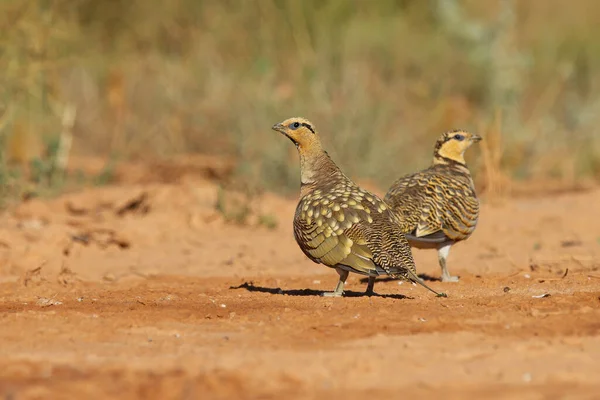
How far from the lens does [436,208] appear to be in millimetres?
10383

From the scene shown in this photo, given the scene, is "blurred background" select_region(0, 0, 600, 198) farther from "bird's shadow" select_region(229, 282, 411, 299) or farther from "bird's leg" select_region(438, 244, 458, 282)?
"bird's shadow" select_region(229, 282, 411, 299)

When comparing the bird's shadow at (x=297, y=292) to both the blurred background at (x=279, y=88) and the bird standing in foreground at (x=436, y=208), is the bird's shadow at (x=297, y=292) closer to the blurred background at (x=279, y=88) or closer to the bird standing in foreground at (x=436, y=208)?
the bird standing in foreground at (x=436, y=208)

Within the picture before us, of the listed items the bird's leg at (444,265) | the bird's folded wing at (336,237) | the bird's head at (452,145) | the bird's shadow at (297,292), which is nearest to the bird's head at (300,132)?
the bird's folded wing at (336,237)

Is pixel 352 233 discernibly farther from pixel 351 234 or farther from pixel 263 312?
pixel 263 312

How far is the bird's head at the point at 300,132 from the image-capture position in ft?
33.0

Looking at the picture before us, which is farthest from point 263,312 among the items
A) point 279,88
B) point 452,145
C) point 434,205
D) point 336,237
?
point 279,88

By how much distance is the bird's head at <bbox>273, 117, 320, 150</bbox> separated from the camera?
33.0ft

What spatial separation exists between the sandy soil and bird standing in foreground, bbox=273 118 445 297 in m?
0.29

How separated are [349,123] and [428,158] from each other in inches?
63.0

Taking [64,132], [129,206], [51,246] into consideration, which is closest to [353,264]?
[51,246]

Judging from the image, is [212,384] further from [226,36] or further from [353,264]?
[226,36]

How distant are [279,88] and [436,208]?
28.0 feet

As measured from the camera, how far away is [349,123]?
17.2 metres

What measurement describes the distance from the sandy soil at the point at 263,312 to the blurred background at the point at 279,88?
1999 millimetres
